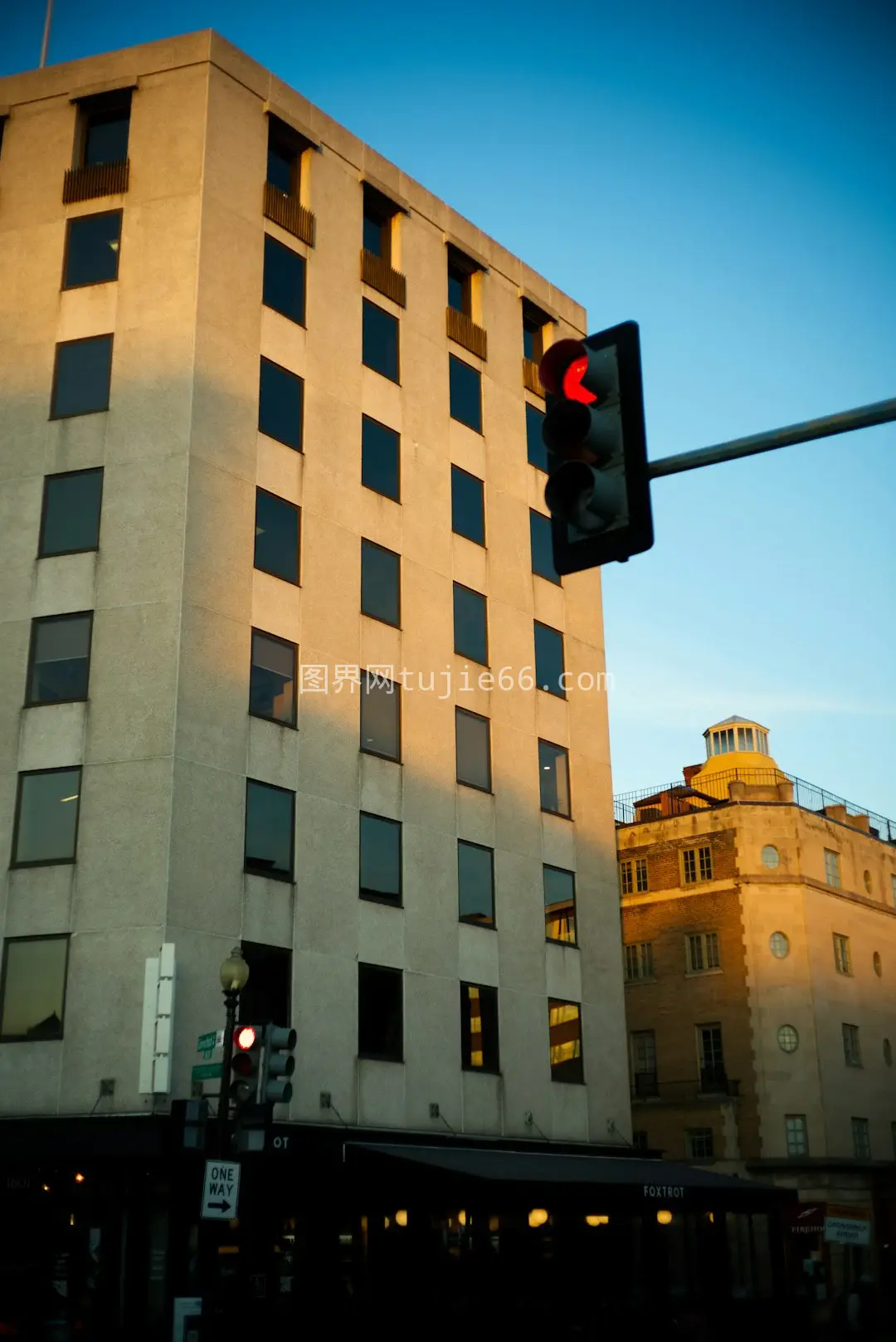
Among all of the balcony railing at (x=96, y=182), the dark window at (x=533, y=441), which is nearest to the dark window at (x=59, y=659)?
the balcony railing at (x=96, y=182)

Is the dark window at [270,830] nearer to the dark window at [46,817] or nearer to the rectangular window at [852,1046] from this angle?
the dark window at [46,817]

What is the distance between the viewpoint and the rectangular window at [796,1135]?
5206 cm

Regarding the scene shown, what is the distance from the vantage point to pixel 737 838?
56969mm

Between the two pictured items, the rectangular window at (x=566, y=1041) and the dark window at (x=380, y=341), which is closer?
the rectangular window at (x=566, y=1041)

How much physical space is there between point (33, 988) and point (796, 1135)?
3577cm

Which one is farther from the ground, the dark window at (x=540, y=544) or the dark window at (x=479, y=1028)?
the dark window at (x=540, y=544)

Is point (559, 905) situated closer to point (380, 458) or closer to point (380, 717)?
point (380, 717)

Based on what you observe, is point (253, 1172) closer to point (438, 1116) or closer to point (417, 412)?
point (438, 1116)

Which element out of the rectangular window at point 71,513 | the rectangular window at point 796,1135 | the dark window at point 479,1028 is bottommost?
the rectangular window at point 796,1135

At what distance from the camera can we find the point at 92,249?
30.7 m

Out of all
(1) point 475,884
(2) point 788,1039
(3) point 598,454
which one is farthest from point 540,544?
(3) point 598,454

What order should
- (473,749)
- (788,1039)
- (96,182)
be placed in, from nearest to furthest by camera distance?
(96,182)
(473,749)
(788,1039)

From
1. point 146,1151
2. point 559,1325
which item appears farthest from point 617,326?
point 559,1325

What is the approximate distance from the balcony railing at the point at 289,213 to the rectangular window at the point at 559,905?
16.3 meters
